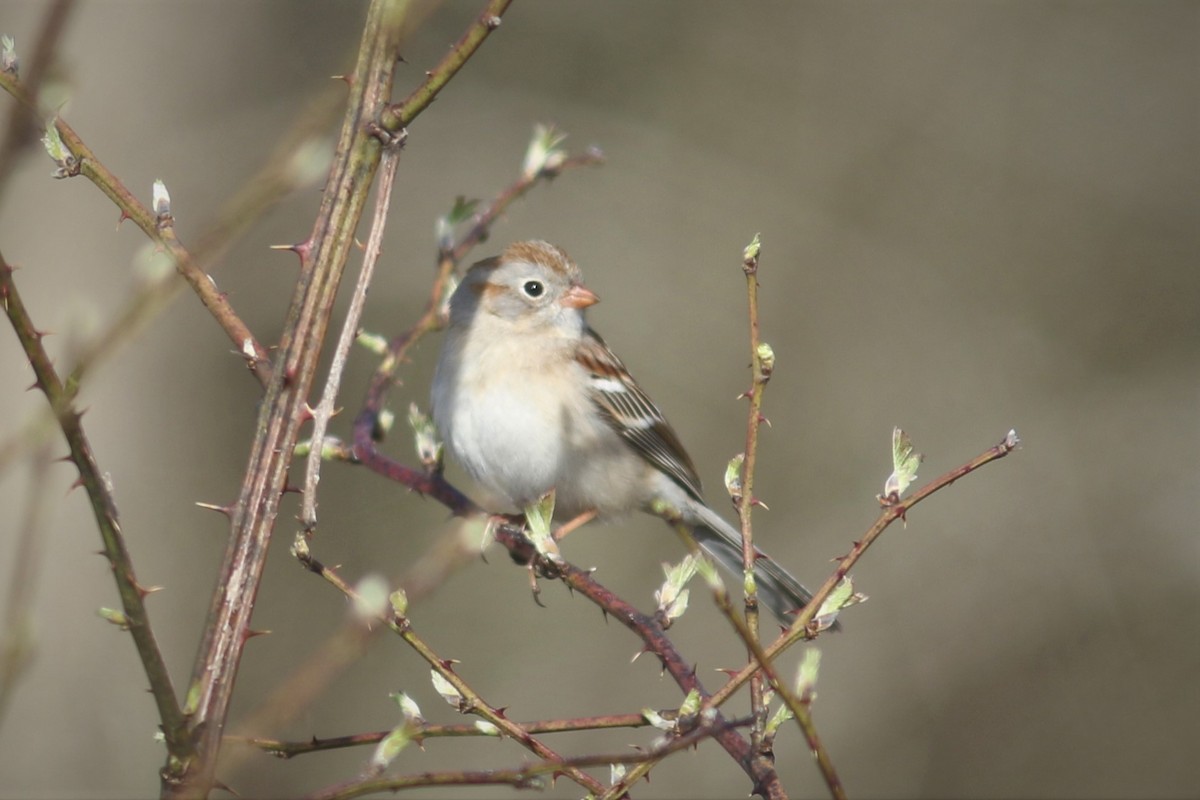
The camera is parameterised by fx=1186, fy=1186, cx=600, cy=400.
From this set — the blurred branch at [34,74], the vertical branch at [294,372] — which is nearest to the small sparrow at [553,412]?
the vertical branch at [294,372]

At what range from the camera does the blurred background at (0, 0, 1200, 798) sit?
6848 mm

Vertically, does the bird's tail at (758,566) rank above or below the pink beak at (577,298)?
below

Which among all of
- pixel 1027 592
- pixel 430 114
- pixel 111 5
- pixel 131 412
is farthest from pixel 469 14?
pixel 1027 592

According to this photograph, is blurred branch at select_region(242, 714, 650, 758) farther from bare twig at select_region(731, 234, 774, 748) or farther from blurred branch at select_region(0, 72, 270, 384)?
blurred branch at select_region(0, 72, 270, 384)

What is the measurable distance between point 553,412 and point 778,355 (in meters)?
5.00

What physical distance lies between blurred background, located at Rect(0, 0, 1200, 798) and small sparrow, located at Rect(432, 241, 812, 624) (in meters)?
2.62

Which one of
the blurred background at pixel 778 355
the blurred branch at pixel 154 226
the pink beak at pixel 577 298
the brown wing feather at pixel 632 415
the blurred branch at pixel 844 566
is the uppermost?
the blurred background at pixel 778 355

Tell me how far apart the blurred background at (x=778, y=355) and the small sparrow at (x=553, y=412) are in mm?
2617

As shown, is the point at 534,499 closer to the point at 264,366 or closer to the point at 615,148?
the point at 264,366

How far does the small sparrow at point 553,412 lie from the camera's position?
4066 mm

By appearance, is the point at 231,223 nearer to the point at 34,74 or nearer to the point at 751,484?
the point at 34,74

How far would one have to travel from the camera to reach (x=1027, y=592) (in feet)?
→ 24.6

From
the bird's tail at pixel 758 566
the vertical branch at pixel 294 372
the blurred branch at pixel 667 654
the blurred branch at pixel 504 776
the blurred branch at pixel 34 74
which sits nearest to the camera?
the blurred branch at pixel 34 74

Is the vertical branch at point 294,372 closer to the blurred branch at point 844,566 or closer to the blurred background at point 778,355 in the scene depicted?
the blurred branch at point 844,566
